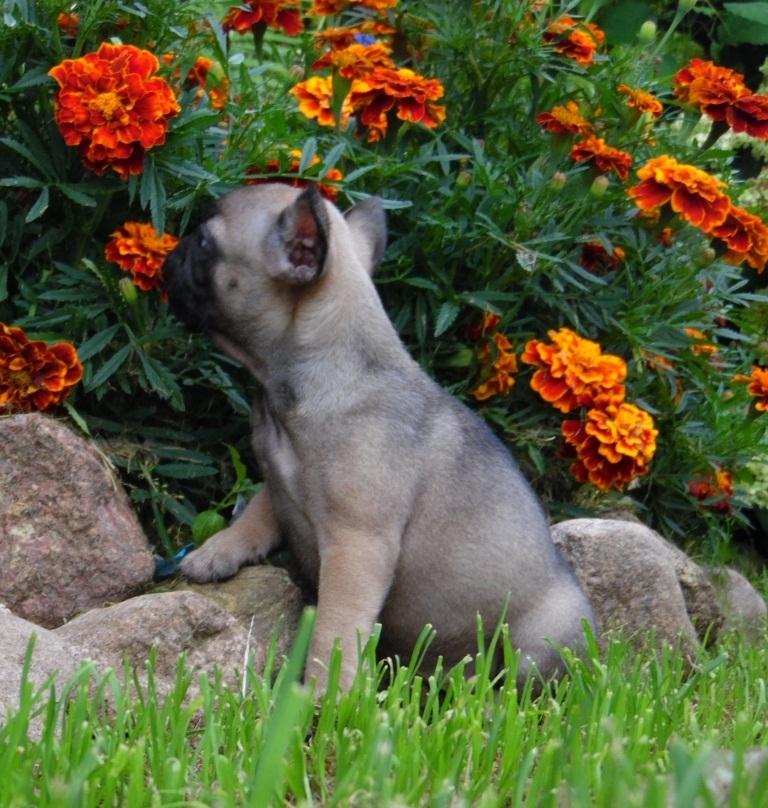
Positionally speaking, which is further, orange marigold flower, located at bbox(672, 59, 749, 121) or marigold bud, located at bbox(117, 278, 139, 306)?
orange marigold flower, located at bbox(672, 59, 749, 121)

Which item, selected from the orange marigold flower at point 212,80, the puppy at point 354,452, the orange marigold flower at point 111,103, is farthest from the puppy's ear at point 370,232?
the orange marigold flower at point 212,80

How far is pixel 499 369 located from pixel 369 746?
2.86 m

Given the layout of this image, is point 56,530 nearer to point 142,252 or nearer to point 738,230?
point 142,252

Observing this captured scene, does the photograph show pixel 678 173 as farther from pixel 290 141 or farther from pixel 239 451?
pixel 239 451

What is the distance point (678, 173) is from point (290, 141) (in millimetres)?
1517

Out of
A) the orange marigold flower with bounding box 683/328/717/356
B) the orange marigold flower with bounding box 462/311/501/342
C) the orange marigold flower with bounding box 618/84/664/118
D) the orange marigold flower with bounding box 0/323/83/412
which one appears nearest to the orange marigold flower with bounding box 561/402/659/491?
the orange marigold flower with bounding box 462/311/501/342

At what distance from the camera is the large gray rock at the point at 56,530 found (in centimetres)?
417

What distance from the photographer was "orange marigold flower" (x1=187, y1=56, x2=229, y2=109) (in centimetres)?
502

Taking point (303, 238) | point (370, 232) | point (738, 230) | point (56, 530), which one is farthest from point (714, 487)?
point (56, 530)

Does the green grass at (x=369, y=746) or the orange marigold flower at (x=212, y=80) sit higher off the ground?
the orange marigold flower at (x=212, y=80)

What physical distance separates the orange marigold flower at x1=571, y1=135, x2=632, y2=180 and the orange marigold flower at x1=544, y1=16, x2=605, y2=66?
1.24 ft

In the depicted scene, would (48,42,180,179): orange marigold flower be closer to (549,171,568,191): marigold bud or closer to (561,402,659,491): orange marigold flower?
(549,171,568,191): marigold bud

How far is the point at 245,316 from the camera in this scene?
4281 mm

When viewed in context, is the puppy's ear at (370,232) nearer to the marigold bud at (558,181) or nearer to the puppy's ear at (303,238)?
the puppy's ear at (303,238)
